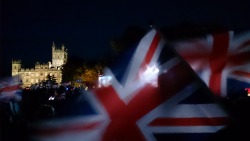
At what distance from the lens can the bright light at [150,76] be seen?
154 inches

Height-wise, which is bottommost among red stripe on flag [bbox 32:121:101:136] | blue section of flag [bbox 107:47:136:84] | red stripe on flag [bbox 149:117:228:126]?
red stripe on flag [bbox 149:117:228:126]

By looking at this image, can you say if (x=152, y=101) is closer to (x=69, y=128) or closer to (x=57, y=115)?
(x=69, y=128)

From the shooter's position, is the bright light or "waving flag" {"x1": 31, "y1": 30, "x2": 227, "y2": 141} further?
the bright light

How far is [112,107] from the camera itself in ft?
13.1

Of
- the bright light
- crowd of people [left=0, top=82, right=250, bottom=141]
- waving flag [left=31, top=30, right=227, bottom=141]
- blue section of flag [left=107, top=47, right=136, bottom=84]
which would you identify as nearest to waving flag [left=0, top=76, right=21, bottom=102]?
crowd of people [left=0, top=82, right=250, bottom=141]

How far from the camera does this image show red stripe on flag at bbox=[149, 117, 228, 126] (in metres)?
3.55

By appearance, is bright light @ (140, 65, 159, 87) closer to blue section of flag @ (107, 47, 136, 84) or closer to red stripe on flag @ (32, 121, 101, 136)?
blue section of flag @ (107, 47, 136, 84)

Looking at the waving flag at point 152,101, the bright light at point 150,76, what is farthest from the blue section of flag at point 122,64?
the bright light at point 150,76

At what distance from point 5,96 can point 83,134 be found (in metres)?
→ 10.2

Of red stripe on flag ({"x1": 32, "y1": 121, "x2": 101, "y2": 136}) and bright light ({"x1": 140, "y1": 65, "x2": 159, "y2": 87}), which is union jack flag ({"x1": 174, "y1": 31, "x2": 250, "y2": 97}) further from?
red stripe on flag ({"x1": 32, "y1": 121, "x2": 101, "y2": 136})

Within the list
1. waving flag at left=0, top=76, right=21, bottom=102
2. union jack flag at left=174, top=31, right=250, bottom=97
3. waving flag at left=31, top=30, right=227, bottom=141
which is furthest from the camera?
waving flag at left=0, top=76, right=21, bottom=102

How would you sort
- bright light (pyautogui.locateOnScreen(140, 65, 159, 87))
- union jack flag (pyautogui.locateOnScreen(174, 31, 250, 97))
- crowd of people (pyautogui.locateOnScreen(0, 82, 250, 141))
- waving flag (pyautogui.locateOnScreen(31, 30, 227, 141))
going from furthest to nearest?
union jack flag (pyautogui.locateOnScreen(174, 31, 250, 97)) → bright light (pyautogui.locateOnScreen(140, 65, 159, 87)) → waving flag (pyautogui.locateOnScreen(31, 30, 227, 141)) → crowd of people (pyautogui.locateOnScreen(0, 82, 250, 141))

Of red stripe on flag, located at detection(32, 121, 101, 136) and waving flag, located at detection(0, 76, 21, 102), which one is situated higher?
waving flag, located at detection(0, 76, 21, 102)

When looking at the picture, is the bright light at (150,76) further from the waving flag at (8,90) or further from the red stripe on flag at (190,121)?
the waving flag at (8,90)
